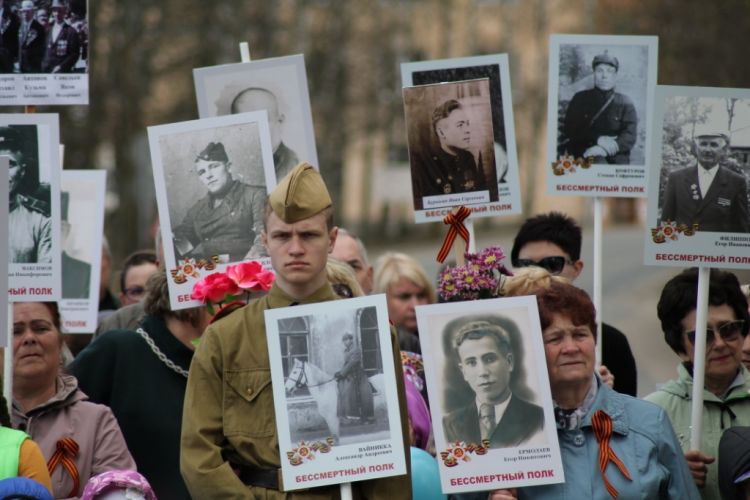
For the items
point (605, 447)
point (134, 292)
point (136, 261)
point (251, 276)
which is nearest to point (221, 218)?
point (251, 276)

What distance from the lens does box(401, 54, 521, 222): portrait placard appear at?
7.23m

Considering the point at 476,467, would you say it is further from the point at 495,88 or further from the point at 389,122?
the point at 389,122

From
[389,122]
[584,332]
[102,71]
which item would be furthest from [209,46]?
[584,332]

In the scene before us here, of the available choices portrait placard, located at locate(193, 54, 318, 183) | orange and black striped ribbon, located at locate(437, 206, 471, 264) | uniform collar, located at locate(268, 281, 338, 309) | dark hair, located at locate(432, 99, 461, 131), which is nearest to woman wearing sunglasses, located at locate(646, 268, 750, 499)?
orange and black striped ribbon, located at locate(437, 206, 471, 264)

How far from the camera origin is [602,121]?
7.52 meters

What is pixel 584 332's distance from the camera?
224 inches

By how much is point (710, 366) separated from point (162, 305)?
2.45 metres

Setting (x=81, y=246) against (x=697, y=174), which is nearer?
(x=697, y=174)

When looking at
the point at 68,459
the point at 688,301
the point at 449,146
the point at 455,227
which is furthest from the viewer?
the point at 449,146

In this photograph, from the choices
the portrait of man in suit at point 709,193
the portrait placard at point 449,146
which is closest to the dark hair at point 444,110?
the portrait placard at point 449,146

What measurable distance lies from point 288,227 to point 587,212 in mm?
51251

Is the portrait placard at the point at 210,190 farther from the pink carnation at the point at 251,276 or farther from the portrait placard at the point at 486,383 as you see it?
the portrait placard at the point at 486,383

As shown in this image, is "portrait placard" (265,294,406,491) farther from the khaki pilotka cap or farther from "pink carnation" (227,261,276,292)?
"pink carnation" (227,261,276,292)

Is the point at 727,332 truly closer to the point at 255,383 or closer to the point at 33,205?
the point at 255,383
